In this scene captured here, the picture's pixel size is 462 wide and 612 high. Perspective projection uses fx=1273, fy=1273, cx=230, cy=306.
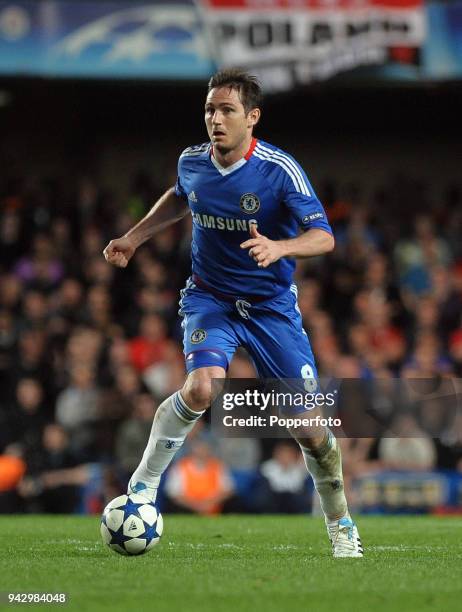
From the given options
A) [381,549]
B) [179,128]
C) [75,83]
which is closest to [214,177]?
[381,549]

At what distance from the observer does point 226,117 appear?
22.5 ft

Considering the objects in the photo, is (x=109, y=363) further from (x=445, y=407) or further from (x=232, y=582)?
(x=232, y=582)

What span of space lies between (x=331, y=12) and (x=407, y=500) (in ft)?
20.8

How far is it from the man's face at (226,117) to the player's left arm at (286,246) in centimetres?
60

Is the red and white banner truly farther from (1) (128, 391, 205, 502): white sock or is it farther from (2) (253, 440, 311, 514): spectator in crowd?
(1) (128, 391, 205, 502): white sock

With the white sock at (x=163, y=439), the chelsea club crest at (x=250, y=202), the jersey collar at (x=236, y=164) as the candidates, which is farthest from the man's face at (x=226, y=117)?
the white sock at (x=163, y=439)

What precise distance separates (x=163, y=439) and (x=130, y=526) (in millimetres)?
518

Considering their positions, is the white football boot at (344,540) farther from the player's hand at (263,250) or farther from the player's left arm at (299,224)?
the player's hand at (263,250)

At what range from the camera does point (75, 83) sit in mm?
16922

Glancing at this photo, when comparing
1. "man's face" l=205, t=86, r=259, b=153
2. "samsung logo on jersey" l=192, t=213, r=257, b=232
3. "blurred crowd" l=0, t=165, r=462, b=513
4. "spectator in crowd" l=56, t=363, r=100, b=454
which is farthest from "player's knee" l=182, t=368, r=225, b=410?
"spectator in crowd" l=56, t=363, r=100, b=454

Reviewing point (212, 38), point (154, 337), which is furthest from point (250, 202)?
point (212, 38)

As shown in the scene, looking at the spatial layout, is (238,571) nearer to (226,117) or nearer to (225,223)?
(225,223)

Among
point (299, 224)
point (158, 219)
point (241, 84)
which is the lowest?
point (299, 224)

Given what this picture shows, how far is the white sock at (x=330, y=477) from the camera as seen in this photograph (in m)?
6.95
